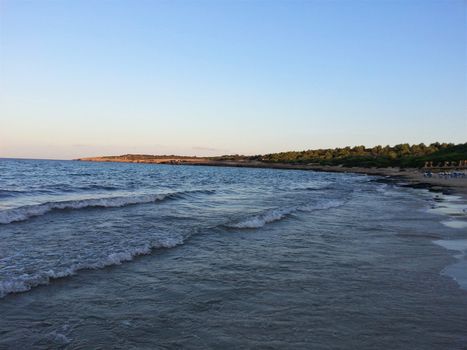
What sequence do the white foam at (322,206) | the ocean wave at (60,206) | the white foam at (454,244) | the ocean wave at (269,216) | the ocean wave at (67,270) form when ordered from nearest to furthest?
1. the ocean wave at (67,270)
2. the white foam at (454,244)
3. the ocean wave at (269,216)
4. the ocean wave at (60,206)
5. the white foam at (322,206)

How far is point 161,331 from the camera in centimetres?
570

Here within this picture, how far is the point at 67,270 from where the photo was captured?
8641 mm

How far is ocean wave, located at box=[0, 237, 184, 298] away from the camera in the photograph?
7.50 metres

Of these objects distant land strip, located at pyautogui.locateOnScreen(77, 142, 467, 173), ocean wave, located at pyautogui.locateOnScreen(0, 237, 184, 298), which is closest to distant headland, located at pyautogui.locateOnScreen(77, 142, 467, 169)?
distant land strip, located at pyautogui.locateOnScreen(77, 142, 467, 173)

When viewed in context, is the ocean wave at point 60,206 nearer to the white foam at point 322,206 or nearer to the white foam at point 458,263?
the white foam at point 322,206

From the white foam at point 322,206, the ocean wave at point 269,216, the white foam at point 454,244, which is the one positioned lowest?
the white foam at point 322,206

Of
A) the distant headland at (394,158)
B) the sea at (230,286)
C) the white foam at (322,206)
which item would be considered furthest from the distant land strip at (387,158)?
the sea at (230,286)

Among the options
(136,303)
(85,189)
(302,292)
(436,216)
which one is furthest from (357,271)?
(85,189)

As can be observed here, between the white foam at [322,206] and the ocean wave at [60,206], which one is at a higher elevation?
the ocean wave at [60,206]

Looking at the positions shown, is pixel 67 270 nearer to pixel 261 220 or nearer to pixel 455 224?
pixel 261 220

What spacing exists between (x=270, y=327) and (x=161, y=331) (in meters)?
1.50

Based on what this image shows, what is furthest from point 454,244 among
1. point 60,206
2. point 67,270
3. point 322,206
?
point 60,206

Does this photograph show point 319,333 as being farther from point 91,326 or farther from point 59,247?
point 59,247

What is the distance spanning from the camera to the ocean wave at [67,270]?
7.50m
